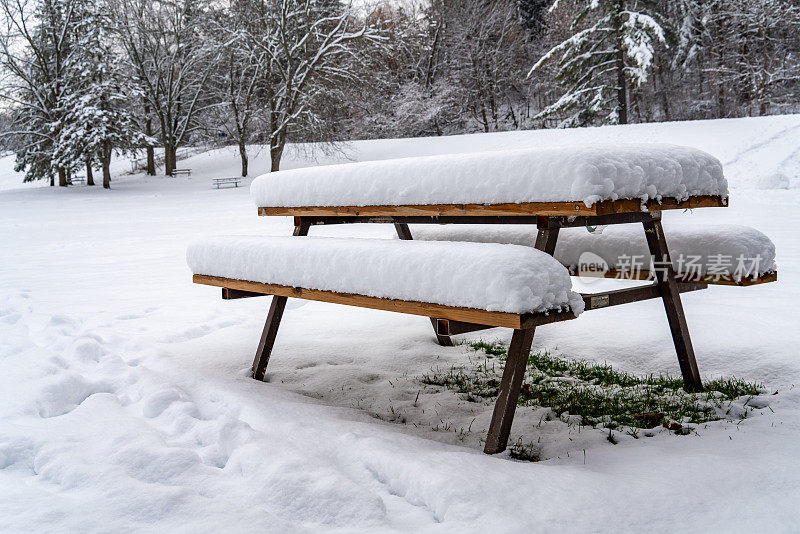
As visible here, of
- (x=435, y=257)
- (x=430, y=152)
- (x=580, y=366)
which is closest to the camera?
(x=435, y=257)

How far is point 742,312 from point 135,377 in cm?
416

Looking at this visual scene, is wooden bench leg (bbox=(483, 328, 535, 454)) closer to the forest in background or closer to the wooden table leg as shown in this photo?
the wooden table leg


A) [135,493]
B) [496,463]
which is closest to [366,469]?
[496,463]

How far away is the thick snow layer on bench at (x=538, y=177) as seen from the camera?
223 centimetres

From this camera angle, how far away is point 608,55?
76.1 feet

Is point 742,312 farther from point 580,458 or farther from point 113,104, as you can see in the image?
point 113,104

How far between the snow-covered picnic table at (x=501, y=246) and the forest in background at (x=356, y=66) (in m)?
18.3

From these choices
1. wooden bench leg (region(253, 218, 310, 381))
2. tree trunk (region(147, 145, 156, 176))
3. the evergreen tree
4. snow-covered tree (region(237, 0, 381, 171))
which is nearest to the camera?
wooden bench leg (region(253, 218, 310, 381))

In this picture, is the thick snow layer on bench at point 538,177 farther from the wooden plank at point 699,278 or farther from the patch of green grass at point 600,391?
the patch of green grass at point 600,391

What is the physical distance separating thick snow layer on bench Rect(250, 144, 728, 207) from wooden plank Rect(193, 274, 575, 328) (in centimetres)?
43

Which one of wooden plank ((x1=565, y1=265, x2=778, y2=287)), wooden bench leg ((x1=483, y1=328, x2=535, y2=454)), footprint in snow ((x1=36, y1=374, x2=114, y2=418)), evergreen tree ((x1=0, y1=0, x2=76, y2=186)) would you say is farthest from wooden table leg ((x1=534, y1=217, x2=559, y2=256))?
evergreen tree ((x1=0, y1=0, x2=76, y2=186))

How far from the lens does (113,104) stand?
2466 centimetres

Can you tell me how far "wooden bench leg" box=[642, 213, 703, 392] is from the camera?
306cm

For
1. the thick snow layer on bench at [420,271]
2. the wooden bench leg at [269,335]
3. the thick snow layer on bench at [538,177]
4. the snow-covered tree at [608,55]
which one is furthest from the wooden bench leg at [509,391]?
the snow-covered tree at [608,55]
